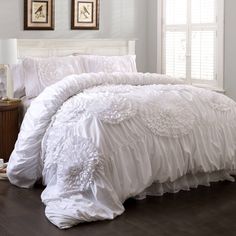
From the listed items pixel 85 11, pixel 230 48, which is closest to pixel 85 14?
pixel 85 11

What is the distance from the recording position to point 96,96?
155 inches

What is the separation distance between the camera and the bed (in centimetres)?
353

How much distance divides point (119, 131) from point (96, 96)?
1.31ft

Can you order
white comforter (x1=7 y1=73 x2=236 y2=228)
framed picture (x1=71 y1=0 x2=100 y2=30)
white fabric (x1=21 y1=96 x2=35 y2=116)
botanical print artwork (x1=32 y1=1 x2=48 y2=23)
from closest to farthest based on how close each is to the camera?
white comforter (x1=7 y1=73 x2=236 y2=228)
white fabric (x1=21 y1=96 x2=35 y2=116)
botanical print artwork (x1=32 y1=1 x2=48 y2=23)
framed picture (x1=71 y1=0 x2=100 y2=30)

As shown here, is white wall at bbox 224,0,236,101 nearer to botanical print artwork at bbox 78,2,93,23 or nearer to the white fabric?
botanical print artwork at bbox 78,2,93,23

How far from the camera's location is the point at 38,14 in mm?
6008

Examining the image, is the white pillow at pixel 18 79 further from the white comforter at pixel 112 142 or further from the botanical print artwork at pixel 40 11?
the white comforter at pixel 112 142

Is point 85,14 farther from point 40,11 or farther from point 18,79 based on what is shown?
point 18,79

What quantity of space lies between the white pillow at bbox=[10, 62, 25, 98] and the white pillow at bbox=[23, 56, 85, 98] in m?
0.16

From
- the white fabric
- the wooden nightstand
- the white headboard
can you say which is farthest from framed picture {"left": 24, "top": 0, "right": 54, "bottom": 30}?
the wooden nightstand

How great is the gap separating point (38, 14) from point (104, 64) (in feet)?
3.31

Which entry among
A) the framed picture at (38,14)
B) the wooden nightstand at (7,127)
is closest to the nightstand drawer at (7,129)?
the wooden nightstand at (7,127)

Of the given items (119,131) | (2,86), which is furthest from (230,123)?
(2,86)

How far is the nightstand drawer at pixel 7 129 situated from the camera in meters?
5.08
